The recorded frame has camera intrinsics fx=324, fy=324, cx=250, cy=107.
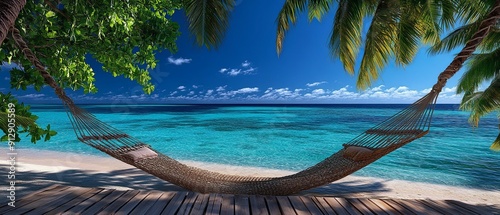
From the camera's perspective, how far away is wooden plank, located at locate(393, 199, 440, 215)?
1.43 m

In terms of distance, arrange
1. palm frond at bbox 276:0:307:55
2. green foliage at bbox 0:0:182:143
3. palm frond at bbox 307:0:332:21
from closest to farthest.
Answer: green foliage at bbox 0:0:182:143, palm frond at bbox 276:0:307:55, palm frond at bbox 307:0:332:21

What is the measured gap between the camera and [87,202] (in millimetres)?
1499

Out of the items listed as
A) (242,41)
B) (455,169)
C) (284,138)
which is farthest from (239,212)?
(242,41)

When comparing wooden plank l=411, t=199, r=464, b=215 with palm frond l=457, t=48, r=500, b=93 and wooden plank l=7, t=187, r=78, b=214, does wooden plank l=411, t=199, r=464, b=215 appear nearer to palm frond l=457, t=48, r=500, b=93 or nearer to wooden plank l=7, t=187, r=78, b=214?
wooden plank l=7, t=187, r=78, b=214

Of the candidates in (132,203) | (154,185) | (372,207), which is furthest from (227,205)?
(154,185)

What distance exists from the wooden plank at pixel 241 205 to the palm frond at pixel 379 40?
109 inches

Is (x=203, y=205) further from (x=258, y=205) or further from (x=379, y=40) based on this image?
(x=379, y=40)

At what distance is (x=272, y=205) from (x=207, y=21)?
2.05 m

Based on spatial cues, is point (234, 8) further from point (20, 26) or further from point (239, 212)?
point (239, 212)

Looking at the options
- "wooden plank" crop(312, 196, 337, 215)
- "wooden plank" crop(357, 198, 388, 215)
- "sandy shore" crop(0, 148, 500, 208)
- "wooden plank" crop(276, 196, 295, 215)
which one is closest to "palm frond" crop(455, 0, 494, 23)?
"sandy shore" crop(0, 148, 500, 208)

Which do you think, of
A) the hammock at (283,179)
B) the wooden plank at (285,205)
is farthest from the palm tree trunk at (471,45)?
the wooden plank at (285,205)

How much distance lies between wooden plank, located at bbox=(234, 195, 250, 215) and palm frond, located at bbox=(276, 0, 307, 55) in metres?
2.75

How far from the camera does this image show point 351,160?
1.95m

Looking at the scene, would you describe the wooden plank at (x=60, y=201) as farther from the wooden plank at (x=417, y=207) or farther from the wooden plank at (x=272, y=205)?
the wooden plank at (x=417, y=207)
